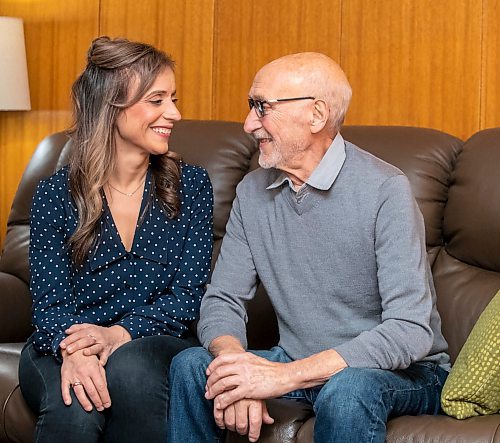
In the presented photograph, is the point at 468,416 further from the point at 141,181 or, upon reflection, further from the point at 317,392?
the point at 141,181

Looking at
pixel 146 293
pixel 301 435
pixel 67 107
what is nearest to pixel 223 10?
pixel 67 107

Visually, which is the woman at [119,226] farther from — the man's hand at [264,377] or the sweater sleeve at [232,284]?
the man's hand at [264,377]

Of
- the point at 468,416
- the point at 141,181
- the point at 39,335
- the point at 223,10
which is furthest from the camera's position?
the point at 223,10

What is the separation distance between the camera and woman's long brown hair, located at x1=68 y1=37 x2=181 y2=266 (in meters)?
2.65

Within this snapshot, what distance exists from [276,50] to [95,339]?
1697 mm

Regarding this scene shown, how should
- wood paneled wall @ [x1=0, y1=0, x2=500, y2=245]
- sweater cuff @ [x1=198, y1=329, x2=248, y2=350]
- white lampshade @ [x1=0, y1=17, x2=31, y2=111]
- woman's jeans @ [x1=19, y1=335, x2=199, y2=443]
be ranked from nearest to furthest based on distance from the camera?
woman's jeans @ [x1=19, y1=335, x2=199, y2=443] < sweater cuff @ [x1=198, y1=329, x2=248, y2=350] < wood paneled wall @ [x1=0, y1=0, x2=500, y2=245] < white lampshade @ [x1=0, y1=17, x2=31, y2=111]

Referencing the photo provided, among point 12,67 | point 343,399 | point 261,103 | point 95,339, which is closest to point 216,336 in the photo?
point 95,339

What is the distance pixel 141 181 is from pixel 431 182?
0.79m

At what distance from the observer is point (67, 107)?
4398 mm

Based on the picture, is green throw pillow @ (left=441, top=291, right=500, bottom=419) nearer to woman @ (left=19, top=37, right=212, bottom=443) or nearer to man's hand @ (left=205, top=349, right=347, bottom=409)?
man's hand @ (left=205, top=349, right=347, bottom=409)

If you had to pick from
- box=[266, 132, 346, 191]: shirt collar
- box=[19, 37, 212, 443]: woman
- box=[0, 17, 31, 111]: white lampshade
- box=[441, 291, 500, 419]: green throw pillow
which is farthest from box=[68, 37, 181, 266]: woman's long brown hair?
box=[0, 17, 31, 111]: white lampshade

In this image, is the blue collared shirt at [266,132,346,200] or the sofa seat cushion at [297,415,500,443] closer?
the sofa seat cushion at [297,415,500,443]

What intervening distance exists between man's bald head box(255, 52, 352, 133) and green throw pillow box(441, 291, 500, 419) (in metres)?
0.64

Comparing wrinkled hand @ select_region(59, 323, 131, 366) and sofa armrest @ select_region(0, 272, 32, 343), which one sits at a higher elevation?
wrinkled hand @ select_region(59, 323, 131, 366)
